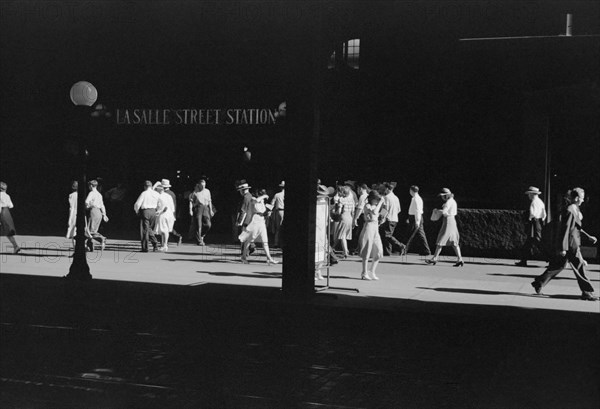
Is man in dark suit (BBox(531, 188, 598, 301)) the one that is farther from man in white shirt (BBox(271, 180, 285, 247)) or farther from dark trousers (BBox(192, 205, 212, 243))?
dark trousers (BBox(192, 205, 212, 243))

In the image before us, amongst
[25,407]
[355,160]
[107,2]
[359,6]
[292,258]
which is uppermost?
[107,2]

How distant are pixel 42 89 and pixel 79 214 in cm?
1702

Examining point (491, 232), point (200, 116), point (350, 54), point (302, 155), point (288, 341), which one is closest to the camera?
point (288, 341)

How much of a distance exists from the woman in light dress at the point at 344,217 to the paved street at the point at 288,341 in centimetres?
267

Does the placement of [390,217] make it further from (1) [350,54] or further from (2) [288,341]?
(2) [288,341]

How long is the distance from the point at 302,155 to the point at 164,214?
27.9 feet

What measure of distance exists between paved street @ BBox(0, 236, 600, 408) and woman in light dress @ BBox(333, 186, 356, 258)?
105 inches

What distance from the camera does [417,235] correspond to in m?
20.2

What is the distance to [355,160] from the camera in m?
24.5

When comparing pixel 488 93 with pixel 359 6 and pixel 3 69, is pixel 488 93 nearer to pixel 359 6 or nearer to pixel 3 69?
pixel 359 6

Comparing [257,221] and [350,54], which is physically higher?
[350,54]

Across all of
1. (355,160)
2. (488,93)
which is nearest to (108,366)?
(488,93)

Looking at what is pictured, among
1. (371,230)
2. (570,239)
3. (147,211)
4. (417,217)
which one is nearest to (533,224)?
(417,217)

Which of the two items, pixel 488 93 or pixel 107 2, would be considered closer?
pixel 107 2
